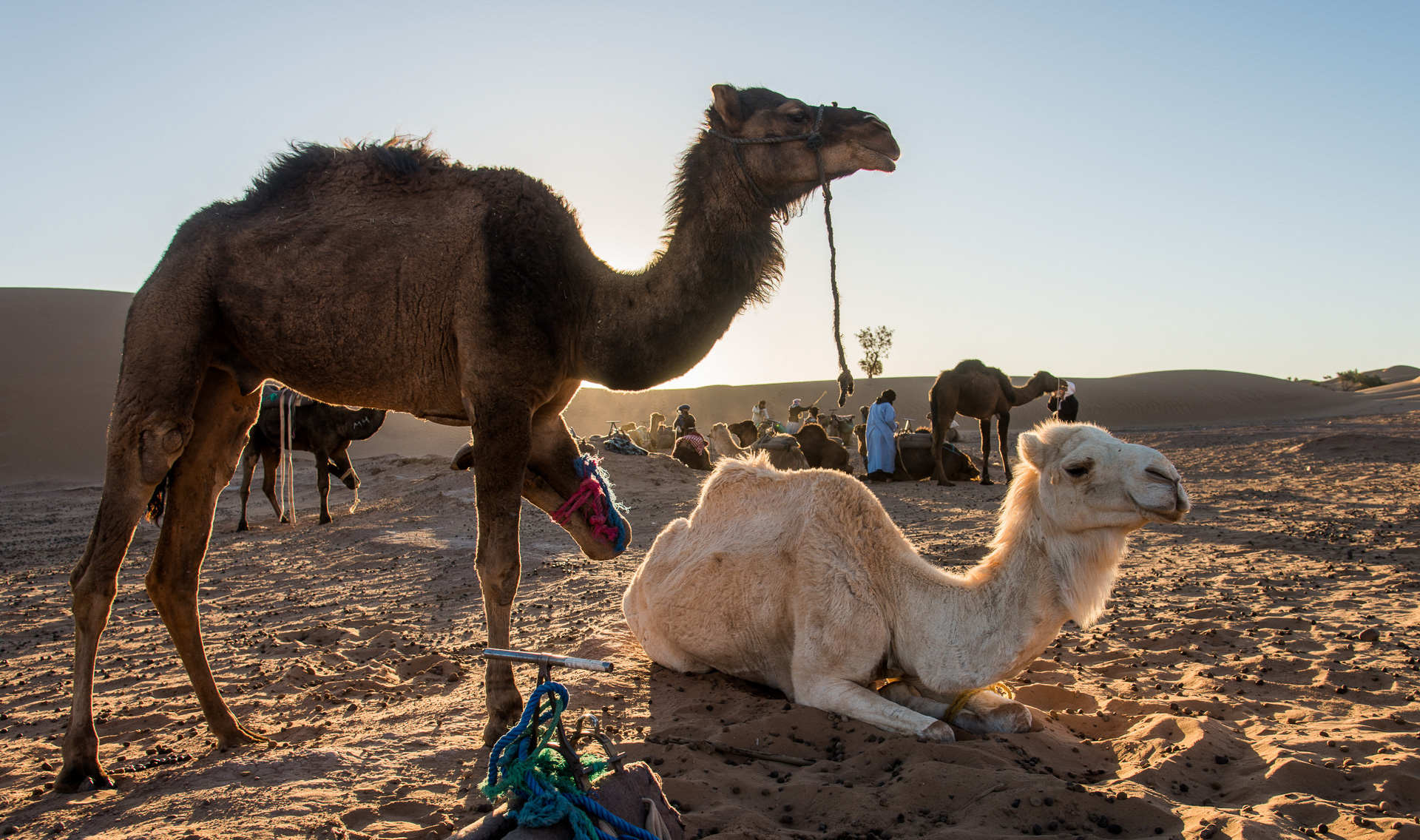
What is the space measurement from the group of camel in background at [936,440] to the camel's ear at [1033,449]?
11.6m

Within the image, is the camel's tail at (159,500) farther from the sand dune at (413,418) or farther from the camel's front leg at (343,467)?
the sand dune at (413,418)

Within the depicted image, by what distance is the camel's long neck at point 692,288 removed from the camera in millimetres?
3773

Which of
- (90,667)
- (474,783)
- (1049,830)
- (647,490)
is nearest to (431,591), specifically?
(90,667)

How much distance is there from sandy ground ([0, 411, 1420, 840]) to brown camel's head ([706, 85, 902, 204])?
2449 millimetres

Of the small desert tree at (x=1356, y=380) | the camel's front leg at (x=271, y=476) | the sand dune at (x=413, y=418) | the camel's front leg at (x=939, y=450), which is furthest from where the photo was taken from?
the small desert tree at (x=1356, y=380)

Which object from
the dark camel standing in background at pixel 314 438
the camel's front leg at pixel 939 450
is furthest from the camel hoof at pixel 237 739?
the camel's front leg at pixel 939 450

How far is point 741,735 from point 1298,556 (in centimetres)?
721

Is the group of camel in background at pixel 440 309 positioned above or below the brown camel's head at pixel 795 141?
below

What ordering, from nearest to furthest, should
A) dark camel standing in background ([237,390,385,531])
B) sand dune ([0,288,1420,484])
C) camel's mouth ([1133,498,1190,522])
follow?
camel's mouth ([1133,498,1190,522]) < dark camel standing in background ([237,390,385,531]) < sand dune ([0,288,1420,484])

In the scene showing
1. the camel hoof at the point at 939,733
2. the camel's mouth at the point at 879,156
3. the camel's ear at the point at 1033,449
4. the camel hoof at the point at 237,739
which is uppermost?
the camel's mouth at the point at 879,156

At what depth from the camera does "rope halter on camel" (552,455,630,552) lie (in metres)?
4.44

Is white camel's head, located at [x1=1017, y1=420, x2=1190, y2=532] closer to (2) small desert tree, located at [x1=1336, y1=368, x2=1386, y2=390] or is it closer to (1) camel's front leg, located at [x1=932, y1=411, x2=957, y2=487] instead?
(1) camel's front leg, located at [x1=932, y1=411, x2=957, y2=487]

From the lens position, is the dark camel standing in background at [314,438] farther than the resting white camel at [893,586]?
Yes

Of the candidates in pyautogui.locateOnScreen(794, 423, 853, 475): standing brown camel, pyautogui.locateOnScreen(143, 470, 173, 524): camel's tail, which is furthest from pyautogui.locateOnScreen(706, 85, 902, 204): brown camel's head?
pyautogui.locateOnScreen(794, 423, 853, 475): standing brown camel
